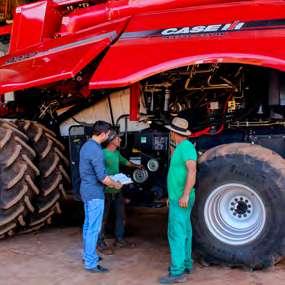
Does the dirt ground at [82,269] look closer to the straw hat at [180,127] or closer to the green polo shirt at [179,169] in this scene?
the green polo shirt at [179,169]

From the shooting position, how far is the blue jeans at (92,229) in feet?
18.8

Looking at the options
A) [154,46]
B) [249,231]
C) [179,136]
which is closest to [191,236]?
[249,231]

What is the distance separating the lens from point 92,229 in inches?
226

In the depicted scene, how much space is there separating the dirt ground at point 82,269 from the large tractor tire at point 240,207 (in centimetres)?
18

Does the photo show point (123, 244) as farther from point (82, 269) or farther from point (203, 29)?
point (203, 29)

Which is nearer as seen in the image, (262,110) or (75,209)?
(262,110)

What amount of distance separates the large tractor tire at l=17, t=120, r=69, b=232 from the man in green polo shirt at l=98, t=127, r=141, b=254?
64 cm

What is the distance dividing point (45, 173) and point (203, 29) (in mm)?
2418

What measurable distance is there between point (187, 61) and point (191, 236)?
5.09 ft

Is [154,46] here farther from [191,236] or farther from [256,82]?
[191,236]

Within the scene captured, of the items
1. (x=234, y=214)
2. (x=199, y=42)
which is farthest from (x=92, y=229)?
(x=199, y=42)

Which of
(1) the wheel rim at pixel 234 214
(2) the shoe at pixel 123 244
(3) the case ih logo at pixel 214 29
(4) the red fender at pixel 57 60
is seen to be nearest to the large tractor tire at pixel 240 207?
(1) the wheel rim at pixel 234 214

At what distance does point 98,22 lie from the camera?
6.75 m

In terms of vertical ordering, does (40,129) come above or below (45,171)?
above
